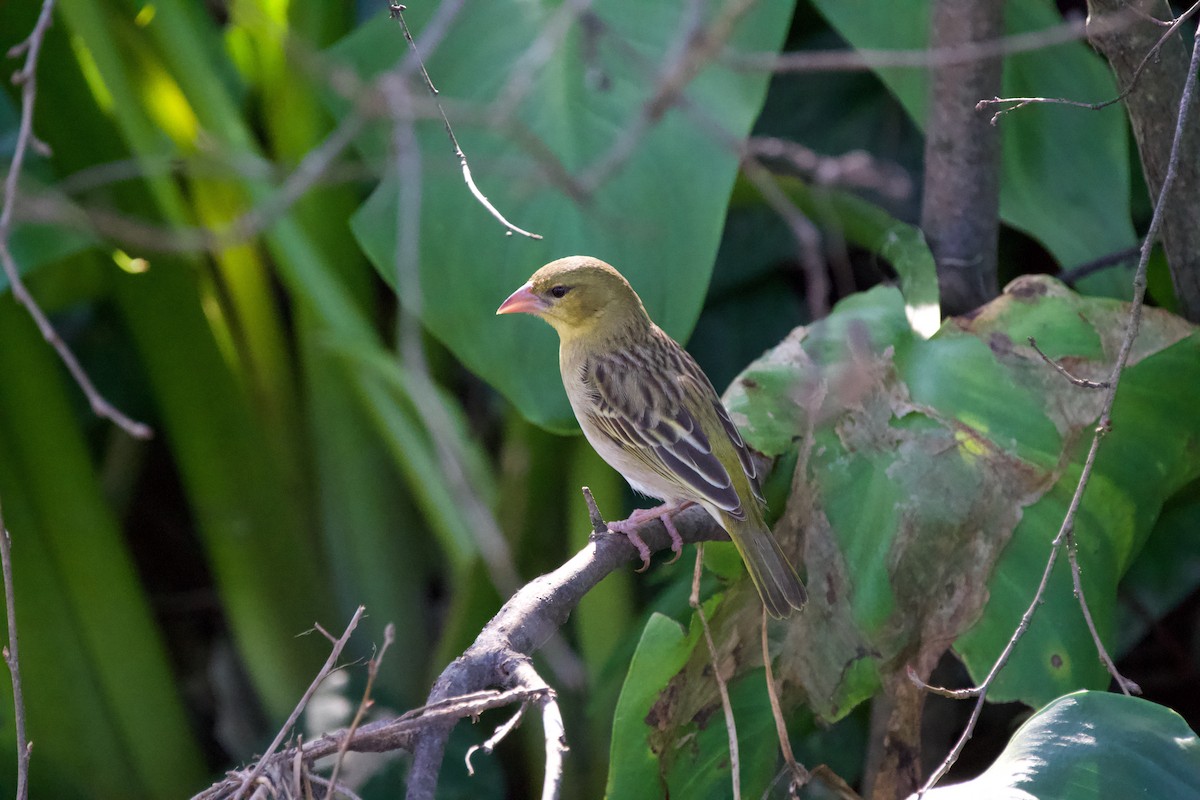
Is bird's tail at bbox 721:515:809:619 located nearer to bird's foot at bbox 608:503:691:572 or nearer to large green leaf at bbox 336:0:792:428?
bird's foot at bbox 608:503:691:572

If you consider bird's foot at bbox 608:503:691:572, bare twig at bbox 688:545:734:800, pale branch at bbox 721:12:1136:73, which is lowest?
bare twig at bbox 688:545:734:800

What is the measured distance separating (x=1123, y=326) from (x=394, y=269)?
1.63 meters

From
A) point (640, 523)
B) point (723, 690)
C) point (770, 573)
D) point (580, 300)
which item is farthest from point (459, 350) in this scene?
point (723, 690)

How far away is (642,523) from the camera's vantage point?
2295mm

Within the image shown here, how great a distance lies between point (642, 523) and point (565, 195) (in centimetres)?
82

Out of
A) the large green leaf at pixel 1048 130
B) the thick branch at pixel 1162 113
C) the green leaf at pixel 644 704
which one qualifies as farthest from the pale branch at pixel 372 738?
the large green leaf at pixel 1048 130

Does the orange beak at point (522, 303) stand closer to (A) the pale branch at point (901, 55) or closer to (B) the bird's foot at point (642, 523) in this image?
(B) the bird's foot at point (642, 523)

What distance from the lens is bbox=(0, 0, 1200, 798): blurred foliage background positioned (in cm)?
239

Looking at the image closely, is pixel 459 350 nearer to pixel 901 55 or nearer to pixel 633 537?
pixel 633 537

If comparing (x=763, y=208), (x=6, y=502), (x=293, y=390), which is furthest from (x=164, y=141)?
(x=763, y=208)

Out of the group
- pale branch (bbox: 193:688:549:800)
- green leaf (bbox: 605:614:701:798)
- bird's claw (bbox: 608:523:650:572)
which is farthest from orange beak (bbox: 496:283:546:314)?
pale branch (bbox: 193:688:549:800)

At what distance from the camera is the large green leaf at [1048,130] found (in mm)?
2932

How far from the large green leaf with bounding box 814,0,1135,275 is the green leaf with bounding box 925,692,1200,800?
1405 millimetres

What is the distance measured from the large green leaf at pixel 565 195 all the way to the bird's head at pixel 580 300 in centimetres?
5
